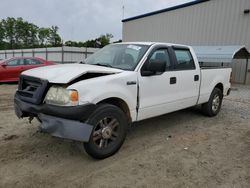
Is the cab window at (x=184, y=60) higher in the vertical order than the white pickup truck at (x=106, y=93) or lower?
higher

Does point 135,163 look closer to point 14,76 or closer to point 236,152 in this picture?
point 236,152

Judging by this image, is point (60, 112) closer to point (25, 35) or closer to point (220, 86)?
point (220, 86)

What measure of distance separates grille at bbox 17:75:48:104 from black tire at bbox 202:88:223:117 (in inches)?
174

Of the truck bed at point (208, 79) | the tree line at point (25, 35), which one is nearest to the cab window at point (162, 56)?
the truck bed at point (208, 79)

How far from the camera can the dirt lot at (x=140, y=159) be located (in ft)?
10.4

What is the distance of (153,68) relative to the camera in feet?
13.6

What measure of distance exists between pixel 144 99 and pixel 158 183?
158cm

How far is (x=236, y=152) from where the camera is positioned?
422 centimetres

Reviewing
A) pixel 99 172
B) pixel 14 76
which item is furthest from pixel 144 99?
pixel 14 76

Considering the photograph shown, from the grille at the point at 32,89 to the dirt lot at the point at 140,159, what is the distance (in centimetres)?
89

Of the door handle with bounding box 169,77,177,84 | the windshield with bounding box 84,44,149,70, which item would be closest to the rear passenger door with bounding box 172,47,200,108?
the door handle with bounding box 169,77,177,84

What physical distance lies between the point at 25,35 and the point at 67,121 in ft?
233

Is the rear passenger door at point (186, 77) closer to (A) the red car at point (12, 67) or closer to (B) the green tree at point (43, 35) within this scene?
(A) the red car at point (12, 67)

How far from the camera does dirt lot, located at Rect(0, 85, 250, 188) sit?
3.17 m
